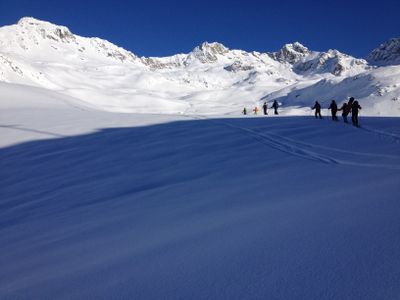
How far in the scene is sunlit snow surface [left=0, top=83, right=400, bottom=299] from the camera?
3512 millimetres

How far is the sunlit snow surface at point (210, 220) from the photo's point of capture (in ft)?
11.5

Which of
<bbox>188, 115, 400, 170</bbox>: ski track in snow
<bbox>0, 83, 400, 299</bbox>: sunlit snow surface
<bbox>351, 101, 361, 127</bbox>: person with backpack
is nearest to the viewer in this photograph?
<bbox>0, 83, 400, 299</bbox>: sunlit snow surface

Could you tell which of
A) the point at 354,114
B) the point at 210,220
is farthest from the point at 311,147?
the point at 210,220

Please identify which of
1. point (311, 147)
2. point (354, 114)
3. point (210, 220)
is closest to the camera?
point (210, 220)

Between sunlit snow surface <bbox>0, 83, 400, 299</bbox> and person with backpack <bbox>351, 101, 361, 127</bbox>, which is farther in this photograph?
person with backpack <bbox>351, 101, 361, 127</bbox>

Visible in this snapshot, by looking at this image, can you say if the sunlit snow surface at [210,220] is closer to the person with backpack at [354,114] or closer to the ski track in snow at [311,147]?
the ski track in snow at [311,147]

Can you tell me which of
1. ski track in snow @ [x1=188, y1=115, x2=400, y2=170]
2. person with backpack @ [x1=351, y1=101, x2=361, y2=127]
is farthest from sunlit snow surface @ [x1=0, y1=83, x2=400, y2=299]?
person with backpack @ [x1=351, y1=101, x2=361, y2=127]

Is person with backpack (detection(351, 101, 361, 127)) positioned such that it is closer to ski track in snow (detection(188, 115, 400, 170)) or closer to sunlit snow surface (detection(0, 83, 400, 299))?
ski track in snow (detection(188, 115, 400, 170))

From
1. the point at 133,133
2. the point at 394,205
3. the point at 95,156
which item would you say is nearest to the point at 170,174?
the point at 95,156

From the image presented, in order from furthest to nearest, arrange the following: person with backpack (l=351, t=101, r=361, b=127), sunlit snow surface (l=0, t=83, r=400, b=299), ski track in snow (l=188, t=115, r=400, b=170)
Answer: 1. person with backpack (l=351, t=101, r=361, b=127)
2. ski track in snow (l=188, t=115, r=400, b=170)
3. sunlit snow surface (l=0, t=83, r=400, b=299)

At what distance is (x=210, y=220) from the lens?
17.9 ft

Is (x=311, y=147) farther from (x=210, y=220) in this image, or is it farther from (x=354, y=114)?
(x=210, y=220)

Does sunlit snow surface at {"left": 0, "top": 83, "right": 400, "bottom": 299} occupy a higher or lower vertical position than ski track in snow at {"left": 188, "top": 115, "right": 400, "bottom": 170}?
lower

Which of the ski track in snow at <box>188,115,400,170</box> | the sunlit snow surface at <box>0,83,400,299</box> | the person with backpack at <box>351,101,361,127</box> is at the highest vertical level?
the person with backpack at <box>351,101,361,127</box>
